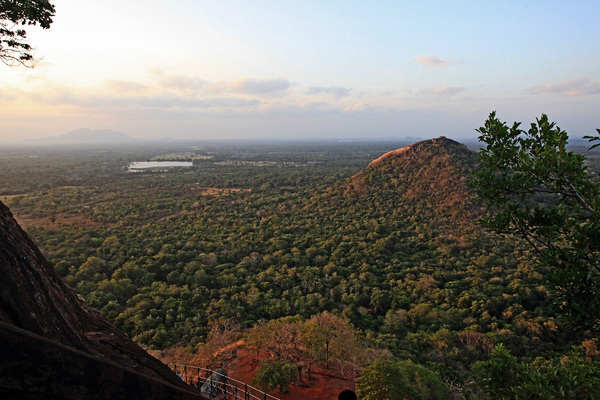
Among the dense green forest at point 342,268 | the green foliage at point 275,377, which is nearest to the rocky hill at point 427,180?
the dense green forest at point 342,268

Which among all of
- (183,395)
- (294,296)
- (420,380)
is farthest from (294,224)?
(183,395)

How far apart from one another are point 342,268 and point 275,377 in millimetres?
13671

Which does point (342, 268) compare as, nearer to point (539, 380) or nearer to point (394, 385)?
point (394, 385)

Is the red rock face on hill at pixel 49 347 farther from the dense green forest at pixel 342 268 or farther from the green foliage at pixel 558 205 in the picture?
the dense green forest at pixel 342 268

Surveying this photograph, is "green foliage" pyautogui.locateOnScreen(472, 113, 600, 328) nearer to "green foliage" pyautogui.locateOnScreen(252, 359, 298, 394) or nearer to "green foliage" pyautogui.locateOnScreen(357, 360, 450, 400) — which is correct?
"green foliage" pyautogui.locateOnScreen(357, 360, 450, 400)

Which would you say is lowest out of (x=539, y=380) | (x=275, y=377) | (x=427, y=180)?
(x=275, y=377)

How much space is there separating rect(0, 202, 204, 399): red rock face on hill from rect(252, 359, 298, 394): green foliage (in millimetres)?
7600

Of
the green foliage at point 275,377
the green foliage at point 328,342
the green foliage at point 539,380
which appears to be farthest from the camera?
the green foliage at point 328,342

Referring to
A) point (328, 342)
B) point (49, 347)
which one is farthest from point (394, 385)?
point (49, 347)

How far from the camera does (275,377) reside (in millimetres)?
10930

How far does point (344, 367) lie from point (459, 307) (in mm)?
9654

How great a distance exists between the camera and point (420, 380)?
Result: 33.7 feet

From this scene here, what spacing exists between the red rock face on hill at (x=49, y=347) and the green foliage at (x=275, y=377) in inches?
299

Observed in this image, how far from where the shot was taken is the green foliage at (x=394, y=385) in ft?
29.8
